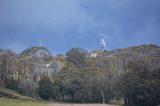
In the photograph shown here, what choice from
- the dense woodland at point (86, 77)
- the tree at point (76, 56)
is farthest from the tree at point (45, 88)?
the tree at point (76, 56)

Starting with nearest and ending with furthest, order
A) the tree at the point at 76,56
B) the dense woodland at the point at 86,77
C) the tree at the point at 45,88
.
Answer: the dense woodland at the point at 86,77 < the tree at the point at 45,88 < the tree at the point at 76,56

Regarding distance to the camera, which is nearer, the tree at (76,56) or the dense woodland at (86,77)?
the dense woodland at (86,77)

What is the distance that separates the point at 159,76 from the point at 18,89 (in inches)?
1524

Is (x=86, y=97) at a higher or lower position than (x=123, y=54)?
lower

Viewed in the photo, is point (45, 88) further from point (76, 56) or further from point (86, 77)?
point (76, 56)

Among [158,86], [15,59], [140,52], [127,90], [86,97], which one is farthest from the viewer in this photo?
[140,52]

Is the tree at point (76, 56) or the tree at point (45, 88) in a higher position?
the tree at point (76, 56)

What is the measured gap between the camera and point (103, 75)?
88.1 metres

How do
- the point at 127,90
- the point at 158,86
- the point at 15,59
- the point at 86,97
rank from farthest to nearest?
the point at 15,59 → the point at 86,97 → the point at 127,90 → the point at 158,86

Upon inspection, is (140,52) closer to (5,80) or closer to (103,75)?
(103,75)

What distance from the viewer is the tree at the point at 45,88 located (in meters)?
88.2

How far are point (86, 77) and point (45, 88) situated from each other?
1048 cm

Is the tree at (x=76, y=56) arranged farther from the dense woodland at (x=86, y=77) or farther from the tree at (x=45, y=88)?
the tree at (x=45, y=88)

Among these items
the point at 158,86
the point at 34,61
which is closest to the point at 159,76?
the point at 158,86
